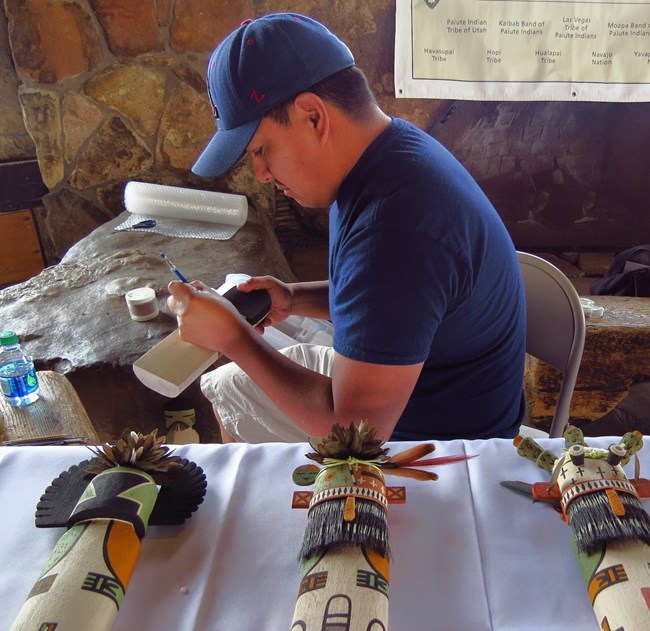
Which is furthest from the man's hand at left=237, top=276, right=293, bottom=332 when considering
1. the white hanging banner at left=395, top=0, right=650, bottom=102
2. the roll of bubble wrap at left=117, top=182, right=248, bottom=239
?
the white hanging banner at left=395, top=0, right=650, bottom=102

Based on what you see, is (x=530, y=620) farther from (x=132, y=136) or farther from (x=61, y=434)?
(x=132, y=136)

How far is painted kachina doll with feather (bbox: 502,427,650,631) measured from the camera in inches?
22.3

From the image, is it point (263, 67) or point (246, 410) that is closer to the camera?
point (263, 67)

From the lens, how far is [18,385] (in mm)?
1187

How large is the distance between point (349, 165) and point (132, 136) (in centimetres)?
220

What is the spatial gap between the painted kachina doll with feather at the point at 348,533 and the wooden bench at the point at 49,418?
1.76 ft

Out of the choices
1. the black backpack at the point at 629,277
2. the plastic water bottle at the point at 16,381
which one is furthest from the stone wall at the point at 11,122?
the black backpack at the point at 629,277

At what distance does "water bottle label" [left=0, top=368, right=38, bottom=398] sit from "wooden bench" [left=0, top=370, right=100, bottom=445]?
0.02 meters

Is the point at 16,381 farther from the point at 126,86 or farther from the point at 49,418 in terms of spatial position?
the point at 126,86

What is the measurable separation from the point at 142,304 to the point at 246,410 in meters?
0.62

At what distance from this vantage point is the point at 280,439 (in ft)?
4.68

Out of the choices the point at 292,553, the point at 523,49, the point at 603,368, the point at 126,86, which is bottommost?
the point at 603,368

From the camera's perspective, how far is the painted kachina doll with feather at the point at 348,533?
0.56 meters

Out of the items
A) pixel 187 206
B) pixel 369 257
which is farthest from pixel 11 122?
pixel 369 257
